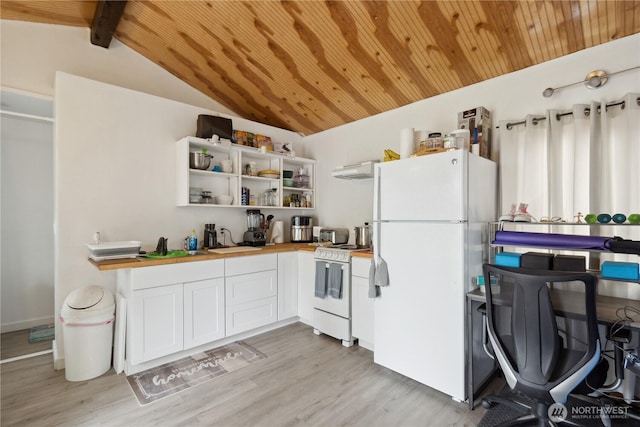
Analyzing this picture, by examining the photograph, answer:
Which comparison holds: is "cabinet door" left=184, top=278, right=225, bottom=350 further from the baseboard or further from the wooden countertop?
the baseboard

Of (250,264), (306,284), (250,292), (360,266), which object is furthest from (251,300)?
(360,266)

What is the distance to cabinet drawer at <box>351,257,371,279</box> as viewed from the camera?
9.15ft

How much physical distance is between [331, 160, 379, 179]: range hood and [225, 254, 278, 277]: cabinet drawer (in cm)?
123

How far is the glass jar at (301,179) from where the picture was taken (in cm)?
423

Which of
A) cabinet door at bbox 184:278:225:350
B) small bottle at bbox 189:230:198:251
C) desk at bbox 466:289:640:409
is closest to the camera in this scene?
desk at bbox 466:289:640:409

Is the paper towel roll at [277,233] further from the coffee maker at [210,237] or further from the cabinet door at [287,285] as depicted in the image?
the coffee maker at [210,237]

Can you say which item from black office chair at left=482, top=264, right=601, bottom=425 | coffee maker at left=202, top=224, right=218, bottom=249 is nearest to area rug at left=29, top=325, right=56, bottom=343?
coffee maker at left=202, top=224, right=218, bottom=249

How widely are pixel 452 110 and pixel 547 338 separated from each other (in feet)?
7.07

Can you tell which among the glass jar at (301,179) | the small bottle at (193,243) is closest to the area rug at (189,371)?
the small bottle at (193,243)

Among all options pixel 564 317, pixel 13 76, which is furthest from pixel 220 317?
pixel 13 76

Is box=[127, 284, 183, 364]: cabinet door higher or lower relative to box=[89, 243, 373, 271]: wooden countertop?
lower

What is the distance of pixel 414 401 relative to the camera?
2.10 m

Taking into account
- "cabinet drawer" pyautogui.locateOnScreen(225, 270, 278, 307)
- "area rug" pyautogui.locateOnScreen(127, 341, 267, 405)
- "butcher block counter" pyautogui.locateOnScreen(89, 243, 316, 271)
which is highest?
"butcher block counter" pyautogui.locateOnScreen(89, 243, 316, 271)

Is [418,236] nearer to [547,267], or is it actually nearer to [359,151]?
[547,267]
